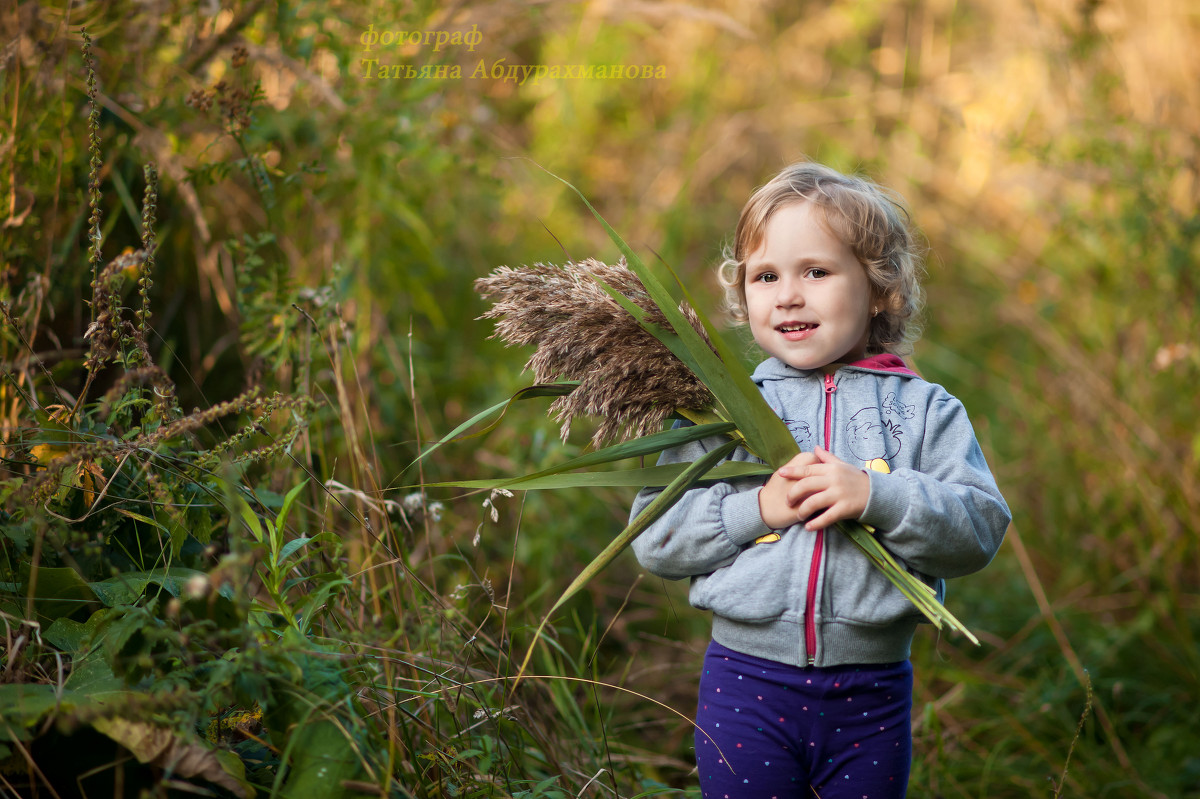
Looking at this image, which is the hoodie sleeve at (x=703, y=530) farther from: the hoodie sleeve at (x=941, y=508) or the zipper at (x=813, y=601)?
the hoodie sleeve at (x=941, y=508)

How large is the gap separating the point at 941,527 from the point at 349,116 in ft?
7.81

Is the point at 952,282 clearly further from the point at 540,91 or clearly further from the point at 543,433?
the point at 543,433

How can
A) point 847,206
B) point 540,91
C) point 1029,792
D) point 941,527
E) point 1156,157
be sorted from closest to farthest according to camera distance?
1. point 941,527
2. point 847,206
3. point 1029,792
4. point 1156,157
5. point 540,91

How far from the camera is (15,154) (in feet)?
7.21

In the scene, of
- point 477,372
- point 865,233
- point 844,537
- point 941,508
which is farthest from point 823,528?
point 477,372

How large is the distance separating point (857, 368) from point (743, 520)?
1.30 ft

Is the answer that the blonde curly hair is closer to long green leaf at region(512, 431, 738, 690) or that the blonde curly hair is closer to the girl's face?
the girl's face

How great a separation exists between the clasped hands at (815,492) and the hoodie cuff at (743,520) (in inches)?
1.0

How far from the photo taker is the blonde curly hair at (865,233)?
1640mm

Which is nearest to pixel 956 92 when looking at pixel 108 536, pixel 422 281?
pixel 422 281

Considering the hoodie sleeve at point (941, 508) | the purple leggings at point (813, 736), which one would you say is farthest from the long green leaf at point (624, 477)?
the purple leggings at point (813, 736)

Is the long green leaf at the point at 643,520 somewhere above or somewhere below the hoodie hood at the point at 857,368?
below

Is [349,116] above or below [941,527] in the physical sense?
above

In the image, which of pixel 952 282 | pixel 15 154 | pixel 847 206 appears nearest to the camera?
pixel 847 206
